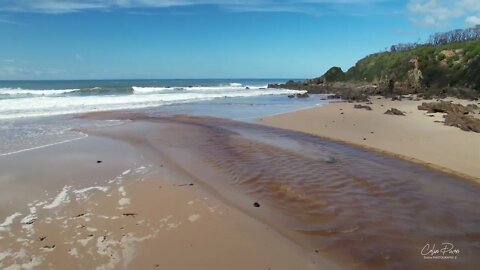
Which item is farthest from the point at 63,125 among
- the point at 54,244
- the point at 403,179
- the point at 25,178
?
the point at 403,179

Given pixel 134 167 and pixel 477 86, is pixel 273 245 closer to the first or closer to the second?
pixel 134 167

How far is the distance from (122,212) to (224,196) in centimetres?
172

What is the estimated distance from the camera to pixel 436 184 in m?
7.27

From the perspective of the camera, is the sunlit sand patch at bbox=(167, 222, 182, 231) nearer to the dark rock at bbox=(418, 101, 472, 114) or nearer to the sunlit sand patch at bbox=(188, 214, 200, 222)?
the sunlit sand patch at bbox=(188, 214, 200, 222)

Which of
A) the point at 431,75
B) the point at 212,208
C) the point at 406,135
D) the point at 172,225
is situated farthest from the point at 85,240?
the point at 431,75

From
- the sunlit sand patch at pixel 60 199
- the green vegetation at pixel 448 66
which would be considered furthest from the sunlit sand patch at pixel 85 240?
the green vegetation at pixel 448 66

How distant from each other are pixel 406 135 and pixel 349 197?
7.18 m

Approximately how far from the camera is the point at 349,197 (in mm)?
6430

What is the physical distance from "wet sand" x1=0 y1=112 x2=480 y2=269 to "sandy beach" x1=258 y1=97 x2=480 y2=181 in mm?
912

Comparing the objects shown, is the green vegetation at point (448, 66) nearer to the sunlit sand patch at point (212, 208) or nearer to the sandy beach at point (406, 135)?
the sandy beach at point (406, 135)

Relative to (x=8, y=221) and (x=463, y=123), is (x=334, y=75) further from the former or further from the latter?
(x=8, y=221)

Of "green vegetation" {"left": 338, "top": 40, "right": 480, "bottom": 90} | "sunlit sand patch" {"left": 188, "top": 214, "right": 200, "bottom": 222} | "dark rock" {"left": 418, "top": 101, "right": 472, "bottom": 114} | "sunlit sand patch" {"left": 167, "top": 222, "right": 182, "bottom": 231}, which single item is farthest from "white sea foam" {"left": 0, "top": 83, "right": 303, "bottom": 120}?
"green vegetation" {"left": 338, "top": 40, "right": 480, "bottom": 90}

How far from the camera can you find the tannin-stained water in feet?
14.9
